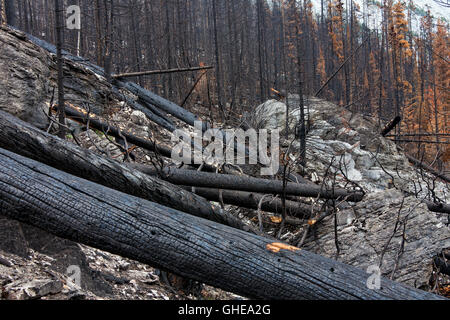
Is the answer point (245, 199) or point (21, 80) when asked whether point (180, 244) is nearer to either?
point (245, 199)

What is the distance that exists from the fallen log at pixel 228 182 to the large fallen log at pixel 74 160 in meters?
1.03

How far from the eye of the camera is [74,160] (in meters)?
3.00

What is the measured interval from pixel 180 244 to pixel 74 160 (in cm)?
149

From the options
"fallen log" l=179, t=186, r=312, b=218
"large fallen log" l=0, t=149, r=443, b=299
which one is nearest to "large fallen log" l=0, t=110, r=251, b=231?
"large fallen log" l=0, t=149, r=443, b=299

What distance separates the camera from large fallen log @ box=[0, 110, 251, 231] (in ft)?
9.61

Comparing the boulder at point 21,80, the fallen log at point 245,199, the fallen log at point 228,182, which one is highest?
the boulder at point 21,80

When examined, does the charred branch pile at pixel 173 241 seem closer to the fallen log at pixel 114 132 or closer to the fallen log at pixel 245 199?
the fallen log at pixel 245 199

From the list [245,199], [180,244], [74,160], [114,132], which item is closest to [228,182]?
[245,199]

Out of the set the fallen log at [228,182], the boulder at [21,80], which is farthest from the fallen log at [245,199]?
the boulder at [21,80]

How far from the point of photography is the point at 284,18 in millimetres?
34219

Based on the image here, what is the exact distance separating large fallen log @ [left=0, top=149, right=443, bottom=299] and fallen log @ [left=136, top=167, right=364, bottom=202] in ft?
6.67

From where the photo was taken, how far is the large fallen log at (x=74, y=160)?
9.61 ft
